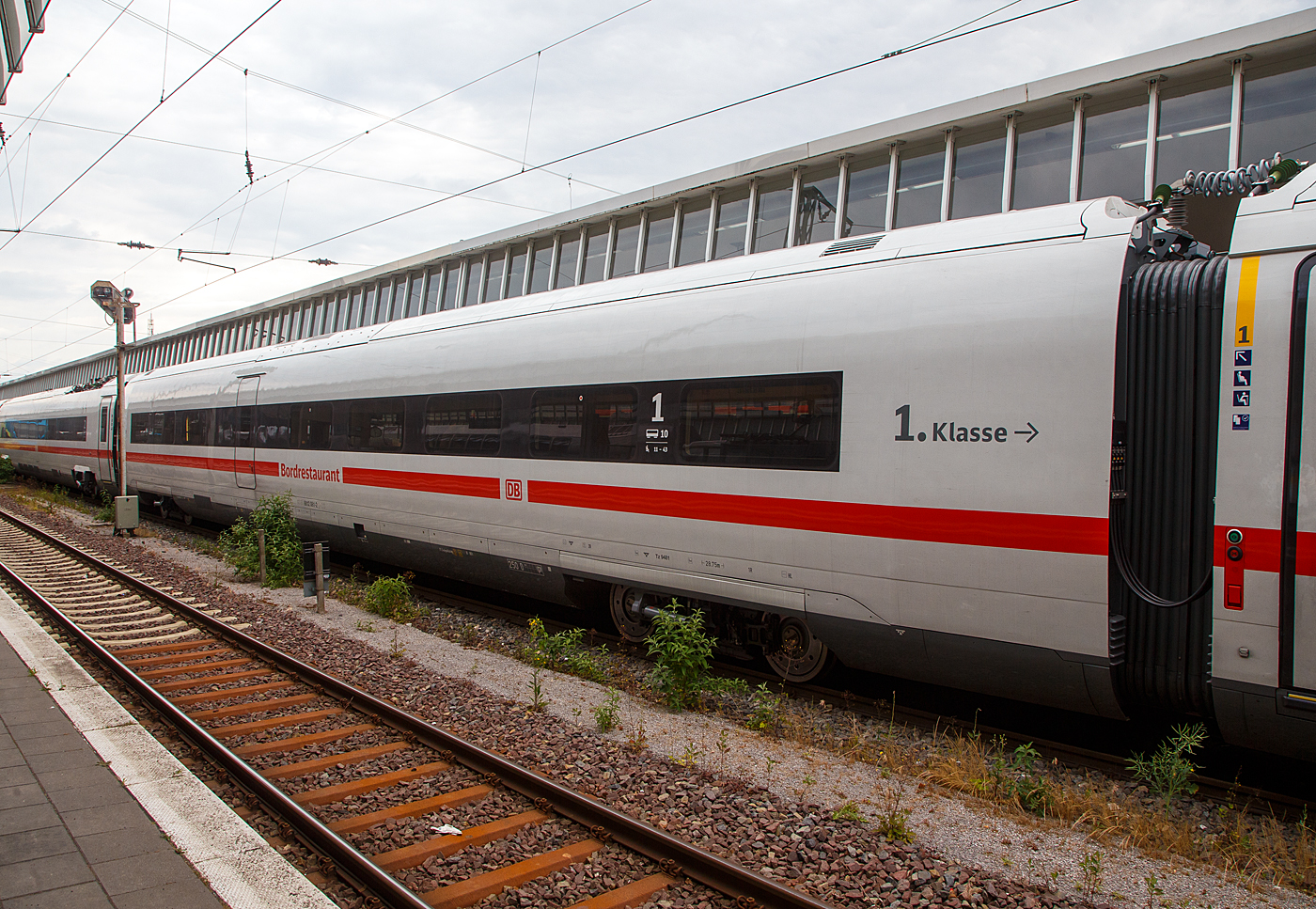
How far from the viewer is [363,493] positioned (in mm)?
10750

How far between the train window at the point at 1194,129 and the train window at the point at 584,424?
10.9 metres

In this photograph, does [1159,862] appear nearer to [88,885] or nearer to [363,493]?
[88,885]

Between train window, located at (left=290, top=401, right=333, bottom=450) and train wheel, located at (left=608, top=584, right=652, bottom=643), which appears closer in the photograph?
train wheel, located at (left=608, top=584, right=652, bottom=643)

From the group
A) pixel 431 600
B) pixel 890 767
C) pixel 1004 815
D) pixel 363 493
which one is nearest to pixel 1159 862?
pixel 1004 815

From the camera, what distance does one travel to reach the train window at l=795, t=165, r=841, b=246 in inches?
683

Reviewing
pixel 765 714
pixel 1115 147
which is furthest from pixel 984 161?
pixel 765 714

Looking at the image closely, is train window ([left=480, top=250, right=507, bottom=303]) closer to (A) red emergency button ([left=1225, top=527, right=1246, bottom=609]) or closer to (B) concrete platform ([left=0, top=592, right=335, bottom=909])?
(B) concrete platform ([left=0, top=592, right=335, bottom=909])

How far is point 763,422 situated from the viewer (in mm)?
6145

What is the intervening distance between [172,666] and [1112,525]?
7836 mm

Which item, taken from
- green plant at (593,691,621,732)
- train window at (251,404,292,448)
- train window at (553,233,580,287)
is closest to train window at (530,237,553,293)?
train window at (553,233,580,287)

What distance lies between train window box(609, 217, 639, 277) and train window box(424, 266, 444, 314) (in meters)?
10.1

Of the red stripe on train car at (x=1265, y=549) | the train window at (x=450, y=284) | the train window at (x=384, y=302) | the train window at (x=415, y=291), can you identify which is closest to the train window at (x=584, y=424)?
the red stripe on train car at (x=1265, y=549)

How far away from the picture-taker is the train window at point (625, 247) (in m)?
22.0

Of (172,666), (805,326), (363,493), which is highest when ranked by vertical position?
(805,326)
